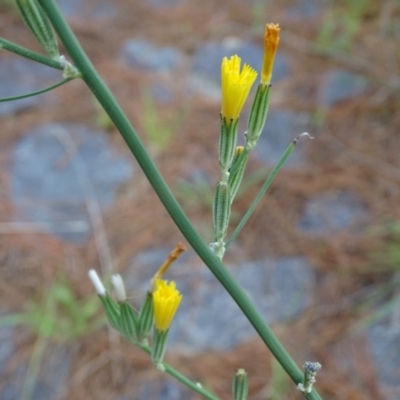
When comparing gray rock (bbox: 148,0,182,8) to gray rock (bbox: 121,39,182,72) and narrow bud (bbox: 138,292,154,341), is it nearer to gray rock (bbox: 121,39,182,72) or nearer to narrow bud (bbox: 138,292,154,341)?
gray rock (bbox: 121,39,182,72)

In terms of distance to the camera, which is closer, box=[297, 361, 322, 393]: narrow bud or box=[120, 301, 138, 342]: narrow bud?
box=[297, 361, 322, 393]: narrow bud

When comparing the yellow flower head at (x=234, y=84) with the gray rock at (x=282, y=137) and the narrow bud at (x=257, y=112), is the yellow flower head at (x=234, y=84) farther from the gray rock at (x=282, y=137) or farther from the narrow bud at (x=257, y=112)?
the gray rock at (x=282, y=137)

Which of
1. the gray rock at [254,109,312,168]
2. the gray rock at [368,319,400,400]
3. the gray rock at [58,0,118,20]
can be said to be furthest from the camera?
the gray rock at [58,0,118,20]

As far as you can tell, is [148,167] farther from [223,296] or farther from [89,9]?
[89,9]

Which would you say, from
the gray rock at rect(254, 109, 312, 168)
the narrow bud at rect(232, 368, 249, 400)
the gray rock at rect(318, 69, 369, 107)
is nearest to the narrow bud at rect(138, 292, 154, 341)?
the narrow bud at rect(232, 368, 249, 400)

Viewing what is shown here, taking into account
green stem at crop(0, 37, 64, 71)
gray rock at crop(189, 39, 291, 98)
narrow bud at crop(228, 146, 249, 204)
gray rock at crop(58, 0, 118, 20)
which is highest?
gray rock at crop(58, 0, 118, 20)

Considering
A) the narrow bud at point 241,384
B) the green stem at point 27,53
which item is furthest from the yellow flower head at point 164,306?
the green stem at point 27,53
